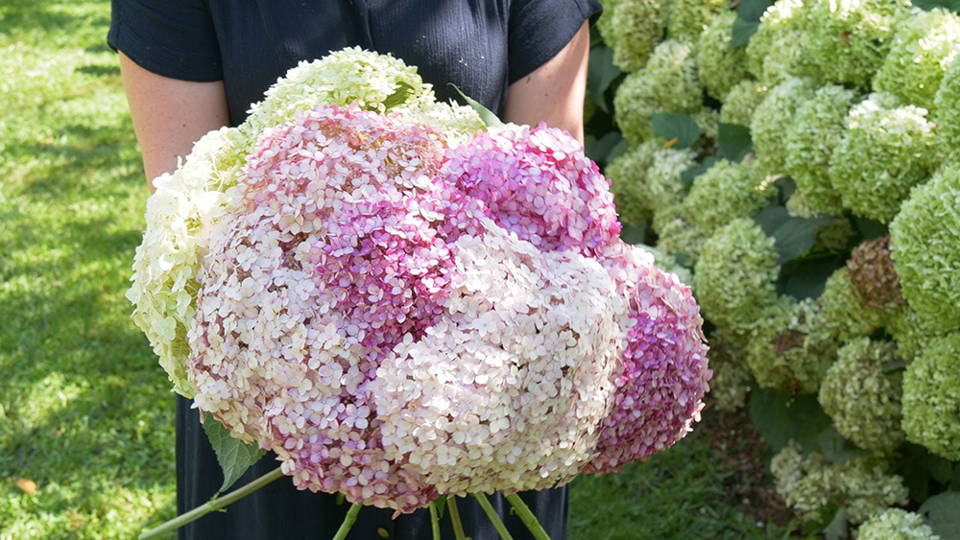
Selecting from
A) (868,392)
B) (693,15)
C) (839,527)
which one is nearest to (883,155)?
(868,392)

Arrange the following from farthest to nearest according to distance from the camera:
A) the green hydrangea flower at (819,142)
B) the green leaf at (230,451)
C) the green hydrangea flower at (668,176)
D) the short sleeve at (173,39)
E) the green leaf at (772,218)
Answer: the green hydrangea flower at (668,176) < the green leaf at (772,218) < the green hydrangea flower at (819,142) < the short sleeve at (173,39) < the green leaf at (230,451)

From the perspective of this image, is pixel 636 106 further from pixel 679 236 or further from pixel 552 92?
pixel 552 92

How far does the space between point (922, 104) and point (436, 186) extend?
6.07 ft

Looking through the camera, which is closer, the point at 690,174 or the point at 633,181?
the point at 690,174

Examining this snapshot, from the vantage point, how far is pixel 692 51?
168 inches

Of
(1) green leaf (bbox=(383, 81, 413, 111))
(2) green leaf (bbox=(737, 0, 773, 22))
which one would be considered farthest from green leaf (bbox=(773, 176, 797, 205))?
(1) green leaf (bbox=(383, 81, 413, 111))

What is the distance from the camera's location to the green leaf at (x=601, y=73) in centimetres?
483

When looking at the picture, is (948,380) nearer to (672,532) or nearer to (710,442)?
(672,532)

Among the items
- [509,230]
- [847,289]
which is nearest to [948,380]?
[847,289]

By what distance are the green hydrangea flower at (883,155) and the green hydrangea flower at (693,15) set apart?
61.2 inches

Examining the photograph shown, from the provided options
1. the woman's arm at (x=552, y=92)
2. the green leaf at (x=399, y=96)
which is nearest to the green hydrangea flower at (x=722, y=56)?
the woman's arm at (x=552, y=92)

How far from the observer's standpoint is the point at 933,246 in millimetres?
2258

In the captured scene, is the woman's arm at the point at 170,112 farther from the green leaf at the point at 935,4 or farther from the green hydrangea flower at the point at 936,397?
the green leaf at the point at 935,4

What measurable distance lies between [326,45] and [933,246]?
4.30 feet
